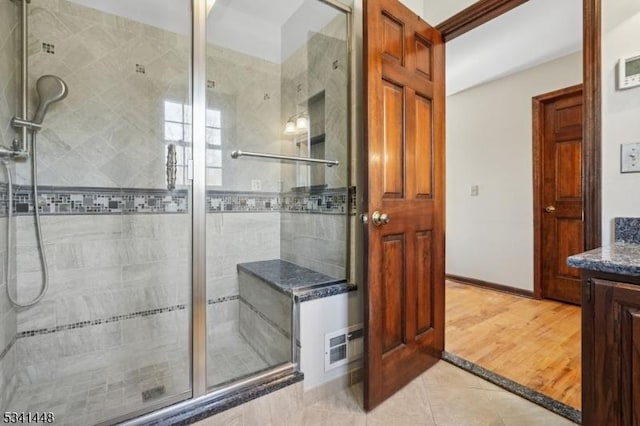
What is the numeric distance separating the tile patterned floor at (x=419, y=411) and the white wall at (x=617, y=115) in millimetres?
901

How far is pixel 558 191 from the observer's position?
9.93 feet

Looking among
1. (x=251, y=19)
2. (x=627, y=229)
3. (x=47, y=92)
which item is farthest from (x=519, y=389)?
(x=47, y=92)

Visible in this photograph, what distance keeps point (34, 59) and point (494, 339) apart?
3.40 metres

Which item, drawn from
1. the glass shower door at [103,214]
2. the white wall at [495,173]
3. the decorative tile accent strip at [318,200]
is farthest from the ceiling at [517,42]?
the glass shower door at [103,214]

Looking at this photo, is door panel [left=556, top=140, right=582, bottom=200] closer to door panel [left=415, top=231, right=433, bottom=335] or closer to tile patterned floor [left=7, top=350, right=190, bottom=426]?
door panel [left=415, top=231, right=433, bottom=335]

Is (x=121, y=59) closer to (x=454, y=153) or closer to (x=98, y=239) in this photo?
(x=98, y=239)

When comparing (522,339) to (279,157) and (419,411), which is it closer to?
(419,411)

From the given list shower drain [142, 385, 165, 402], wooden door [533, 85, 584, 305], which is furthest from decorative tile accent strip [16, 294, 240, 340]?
wooden door [533, 85, 584, 305]

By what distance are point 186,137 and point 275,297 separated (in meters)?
1.02

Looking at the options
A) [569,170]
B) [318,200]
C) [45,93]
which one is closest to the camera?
[45,93]

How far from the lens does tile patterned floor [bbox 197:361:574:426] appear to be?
4.45 ft

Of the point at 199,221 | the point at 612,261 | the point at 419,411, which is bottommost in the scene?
the point at 419,411

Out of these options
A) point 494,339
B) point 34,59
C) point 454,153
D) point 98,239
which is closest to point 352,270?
point 494,339

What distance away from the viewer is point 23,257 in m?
1.66
